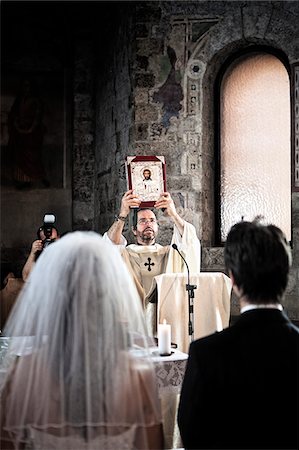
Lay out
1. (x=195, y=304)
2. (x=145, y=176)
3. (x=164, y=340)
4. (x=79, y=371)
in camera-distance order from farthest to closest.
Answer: (x=145, y=176) → (x=195, y=304) → (x=164, y=340) → (x=79, y=371)

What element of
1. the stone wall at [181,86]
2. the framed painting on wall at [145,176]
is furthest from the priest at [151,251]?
the stone wall at [181,86]

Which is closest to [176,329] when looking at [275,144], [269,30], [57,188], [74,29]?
[275,144]

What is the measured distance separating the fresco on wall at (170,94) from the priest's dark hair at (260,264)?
20.9ft

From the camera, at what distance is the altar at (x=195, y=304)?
618cm

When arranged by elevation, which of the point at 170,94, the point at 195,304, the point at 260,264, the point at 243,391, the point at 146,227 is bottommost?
the point at 195,304

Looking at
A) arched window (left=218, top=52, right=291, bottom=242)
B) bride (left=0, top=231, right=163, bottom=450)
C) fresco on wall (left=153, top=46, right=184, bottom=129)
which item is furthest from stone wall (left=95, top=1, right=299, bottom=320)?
bride (left=0, top=231, right=163, bottom=450)

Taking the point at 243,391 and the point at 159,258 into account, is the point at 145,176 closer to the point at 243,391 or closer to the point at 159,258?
the point at 159,258

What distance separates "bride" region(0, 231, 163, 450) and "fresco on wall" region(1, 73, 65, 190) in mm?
8348

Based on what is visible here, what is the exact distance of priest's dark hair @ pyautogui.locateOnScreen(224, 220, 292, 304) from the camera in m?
2.12

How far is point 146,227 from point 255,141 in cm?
226

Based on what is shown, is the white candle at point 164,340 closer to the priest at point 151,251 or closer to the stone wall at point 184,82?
the priest at point 151,251

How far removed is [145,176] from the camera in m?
6.66

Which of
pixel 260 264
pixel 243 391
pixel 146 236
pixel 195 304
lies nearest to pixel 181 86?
pixel 146 236

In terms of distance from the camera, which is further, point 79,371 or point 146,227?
point 146,227
